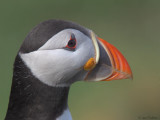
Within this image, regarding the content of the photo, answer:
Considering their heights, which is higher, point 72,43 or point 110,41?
point 72,43

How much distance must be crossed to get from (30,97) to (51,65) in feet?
0.88

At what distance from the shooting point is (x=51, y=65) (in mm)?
2115

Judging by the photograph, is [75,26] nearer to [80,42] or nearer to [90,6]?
[80,42]

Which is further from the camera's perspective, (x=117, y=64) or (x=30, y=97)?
(x=117, y=64)

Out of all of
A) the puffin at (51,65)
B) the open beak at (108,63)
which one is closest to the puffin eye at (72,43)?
the puffin at (51,65)

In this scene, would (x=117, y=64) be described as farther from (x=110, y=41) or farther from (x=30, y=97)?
(x=110, y=41)

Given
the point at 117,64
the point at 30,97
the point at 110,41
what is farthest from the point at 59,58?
the point at 110,41

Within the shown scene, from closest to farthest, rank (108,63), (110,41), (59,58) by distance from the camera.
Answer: (59,58)
(108,63)
(110,41)

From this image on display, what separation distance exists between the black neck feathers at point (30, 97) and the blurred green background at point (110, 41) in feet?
7.52

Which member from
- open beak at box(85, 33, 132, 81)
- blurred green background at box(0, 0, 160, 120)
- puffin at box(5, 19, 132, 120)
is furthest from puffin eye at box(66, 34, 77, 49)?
blurred green background at box(0, 0, 160, 120)

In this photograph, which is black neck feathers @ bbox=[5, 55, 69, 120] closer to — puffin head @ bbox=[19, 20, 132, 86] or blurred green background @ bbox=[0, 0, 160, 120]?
puffin head @ bbox=[19, 20, 132, 86]

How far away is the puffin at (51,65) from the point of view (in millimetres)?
2104

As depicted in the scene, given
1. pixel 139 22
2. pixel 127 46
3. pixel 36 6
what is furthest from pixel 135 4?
pixel 36 6

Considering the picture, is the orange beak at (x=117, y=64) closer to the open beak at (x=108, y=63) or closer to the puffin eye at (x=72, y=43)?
the open beak at (x=108, y=63)
